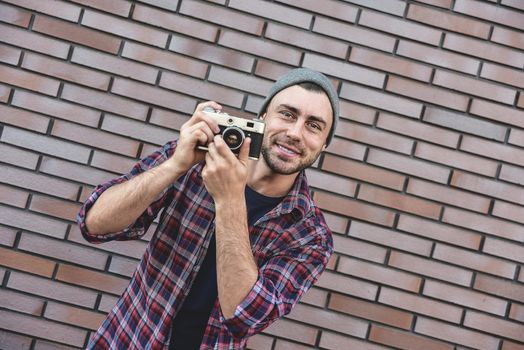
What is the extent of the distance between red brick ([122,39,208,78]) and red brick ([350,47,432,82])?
0.73m

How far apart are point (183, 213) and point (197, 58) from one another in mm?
1065

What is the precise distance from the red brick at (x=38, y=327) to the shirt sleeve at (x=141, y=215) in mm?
1090

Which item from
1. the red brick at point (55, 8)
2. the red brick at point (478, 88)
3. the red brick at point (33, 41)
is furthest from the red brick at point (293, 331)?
the red brick at point (55, 8)

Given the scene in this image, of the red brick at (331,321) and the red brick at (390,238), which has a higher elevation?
the red brick at (390,238)

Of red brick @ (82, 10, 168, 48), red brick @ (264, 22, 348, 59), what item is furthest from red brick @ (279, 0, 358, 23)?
red brick @ (82, 10, 168, 48)

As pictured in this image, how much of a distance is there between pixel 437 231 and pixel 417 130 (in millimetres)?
483

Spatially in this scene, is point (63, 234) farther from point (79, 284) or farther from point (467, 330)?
point (467, 330)

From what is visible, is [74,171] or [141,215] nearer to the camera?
[141,215]

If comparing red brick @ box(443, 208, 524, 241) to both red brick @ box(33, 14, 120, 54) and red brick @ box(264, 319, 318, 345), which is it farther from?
red brick @ box(33, 14, 120, 54)

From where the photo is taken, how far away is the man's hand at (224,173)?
1684 mm

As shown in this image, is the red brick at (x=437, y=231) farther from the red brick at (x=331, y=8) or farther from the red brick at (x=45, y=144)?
the red brick at (x=45, y=144)

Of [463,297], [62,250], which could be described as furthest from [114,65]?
[463,297]

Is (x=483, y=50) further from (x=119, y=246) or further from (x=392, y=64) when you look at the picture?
(x=119, y=246)

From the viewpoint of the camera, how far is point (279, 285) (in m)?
1.75
